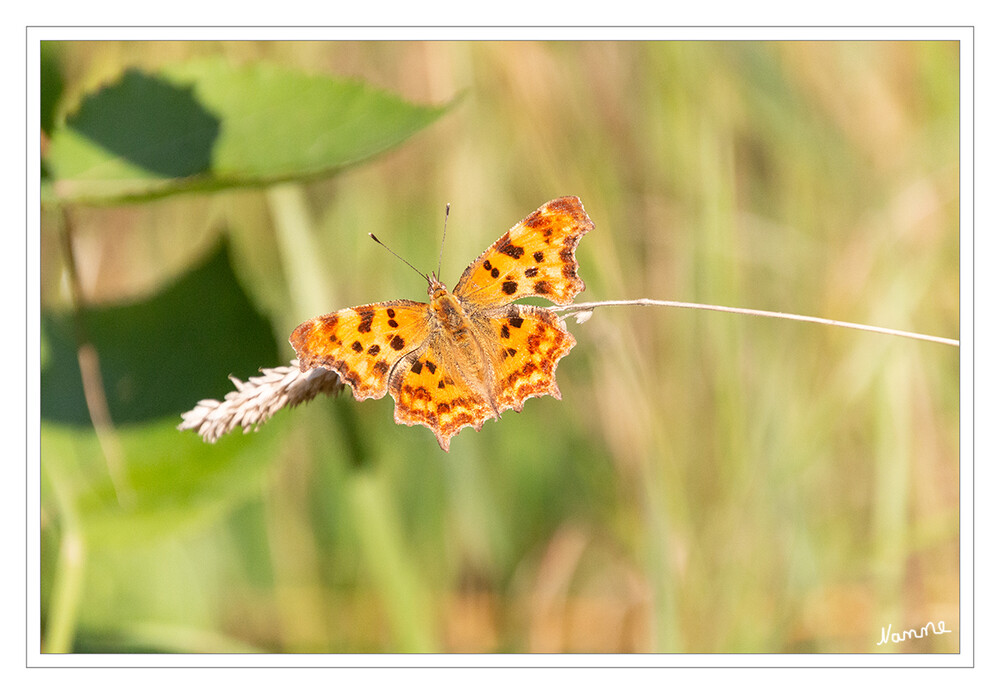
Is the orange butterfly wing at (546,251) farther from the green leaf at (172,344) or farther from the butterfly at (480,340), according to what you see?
the green leaf at (172,344)

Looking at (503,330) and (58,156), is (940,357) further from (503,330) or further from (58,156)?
(58,156)

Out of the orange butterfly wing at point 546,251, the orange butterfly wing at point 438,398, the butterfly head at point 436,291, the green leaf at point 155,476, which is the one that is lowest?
the green leaf at point 155,476

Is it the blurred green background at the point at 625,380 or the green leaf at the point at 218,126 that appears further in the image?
the blurred green background at the point at 625,380

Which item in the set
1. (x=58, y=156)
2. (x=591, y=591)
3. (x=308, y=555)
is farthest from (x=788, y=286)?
(x=58, y=156)

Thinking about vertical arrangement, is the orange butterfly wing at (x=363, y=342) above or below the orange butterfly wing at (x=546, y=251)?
below

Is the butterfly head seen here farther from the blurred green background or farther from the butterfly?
the blurred green background
